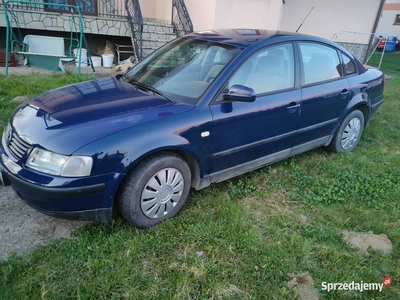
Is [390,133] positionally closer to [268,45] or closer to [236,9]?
[268,45]

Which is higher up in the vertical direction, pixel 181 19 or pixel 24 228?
pixel 181 19

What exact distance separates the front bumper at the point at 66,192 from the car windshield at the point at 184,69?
39.0 inches

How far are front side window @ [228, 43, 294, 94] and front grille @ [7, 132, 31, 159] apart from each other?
1.72 meters

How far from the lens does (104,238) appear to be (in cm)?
246

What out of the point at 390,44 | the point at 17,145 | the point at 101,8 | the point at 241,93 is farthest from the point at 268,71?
the point at 390,44

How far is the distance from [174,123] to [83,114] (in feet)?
2.31

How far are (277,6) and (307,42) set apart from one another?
637 cm

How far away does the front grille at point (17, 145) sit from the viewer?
2.30m

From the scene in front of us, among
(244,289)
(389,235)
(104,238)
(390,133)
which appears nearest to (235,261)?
(244,289)

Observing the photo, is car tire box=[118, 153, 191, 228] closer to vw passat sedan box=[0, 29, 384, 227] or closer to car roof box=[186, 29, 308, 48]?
vw passat sedan box=[0, 29, 384, 227]

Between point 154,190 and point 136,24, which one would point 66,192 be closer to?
point 154,190

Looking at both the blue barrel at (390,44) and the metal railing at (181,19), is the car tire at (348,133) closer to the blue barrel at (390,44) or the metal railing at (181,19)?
the metal railing at (181,19)

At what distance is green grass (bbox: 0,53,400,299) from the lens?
2.09m

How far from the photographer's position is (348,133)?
4230 mm
